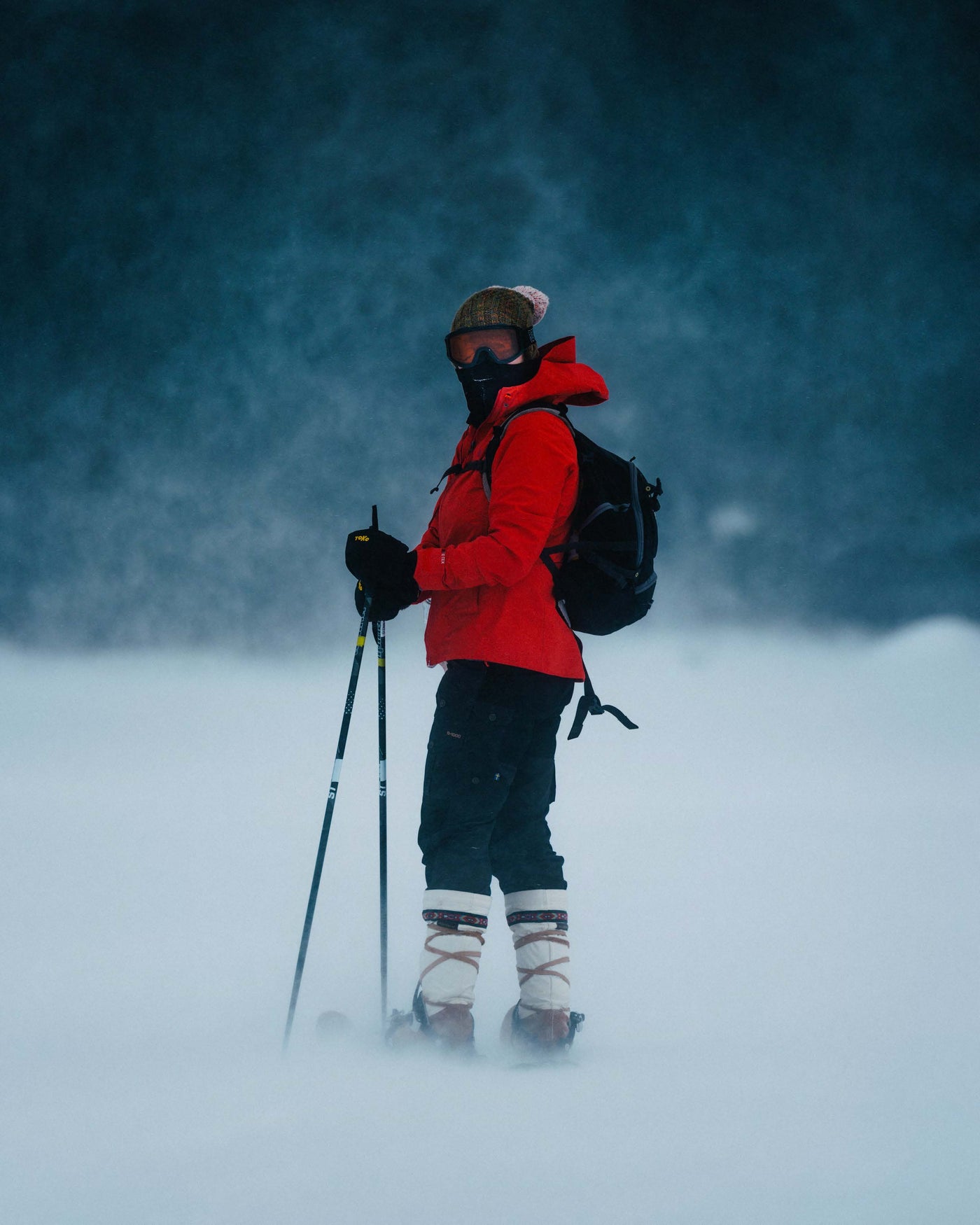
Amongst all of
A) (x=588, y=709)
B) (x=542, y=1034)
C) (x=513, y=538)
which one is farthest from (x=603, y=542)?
(x=542, y=1034)

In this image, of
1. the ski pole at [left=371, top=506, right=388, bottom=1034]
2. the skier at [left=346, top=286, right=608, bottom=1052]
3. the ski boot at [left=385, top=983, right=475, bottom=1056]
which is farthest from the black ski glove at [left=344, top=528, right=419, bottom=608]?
the ski boot at [left=385, top=983, right=475, bottom=1056]

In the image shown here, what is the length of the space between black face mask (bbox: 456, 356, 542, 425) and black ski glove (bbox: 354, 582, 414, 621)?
0.43 metres

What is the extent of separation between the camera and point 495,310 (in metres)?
2.16

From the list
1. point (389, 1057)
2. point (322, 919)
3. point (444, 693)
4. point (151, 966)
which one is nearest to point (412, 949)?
point (322, 919)

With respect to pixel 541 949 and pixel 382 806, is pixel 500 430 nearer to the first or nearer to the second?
pixel 382 806

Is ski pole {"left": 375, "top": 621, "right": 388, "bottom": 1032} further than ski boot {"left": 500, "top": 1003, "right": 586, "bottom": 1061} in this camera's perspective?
Yes

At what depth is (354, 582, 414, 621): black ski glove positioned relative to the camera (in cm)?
211

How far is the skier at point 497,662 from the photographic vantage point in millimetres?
1984

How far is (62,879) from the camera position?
348 cm

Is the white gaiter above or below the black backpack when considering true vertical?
below

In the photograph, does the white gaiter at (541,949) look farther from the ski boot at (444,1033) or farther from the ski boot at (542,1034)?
the ski boot at (444,1033)

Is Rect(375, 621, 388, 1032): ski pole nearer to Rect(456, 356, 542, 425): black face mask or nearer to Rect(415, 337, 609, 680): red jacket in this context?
Rect(415, 337, 609, 680): red jacket

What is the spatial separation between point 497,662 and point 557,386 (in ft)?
1.89

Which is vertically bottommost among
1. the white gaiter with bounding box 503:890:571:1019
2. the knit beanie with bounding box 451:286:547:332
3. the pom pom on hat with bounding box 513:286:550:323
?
the white gaiter with bounding box 503:890:571:1019
